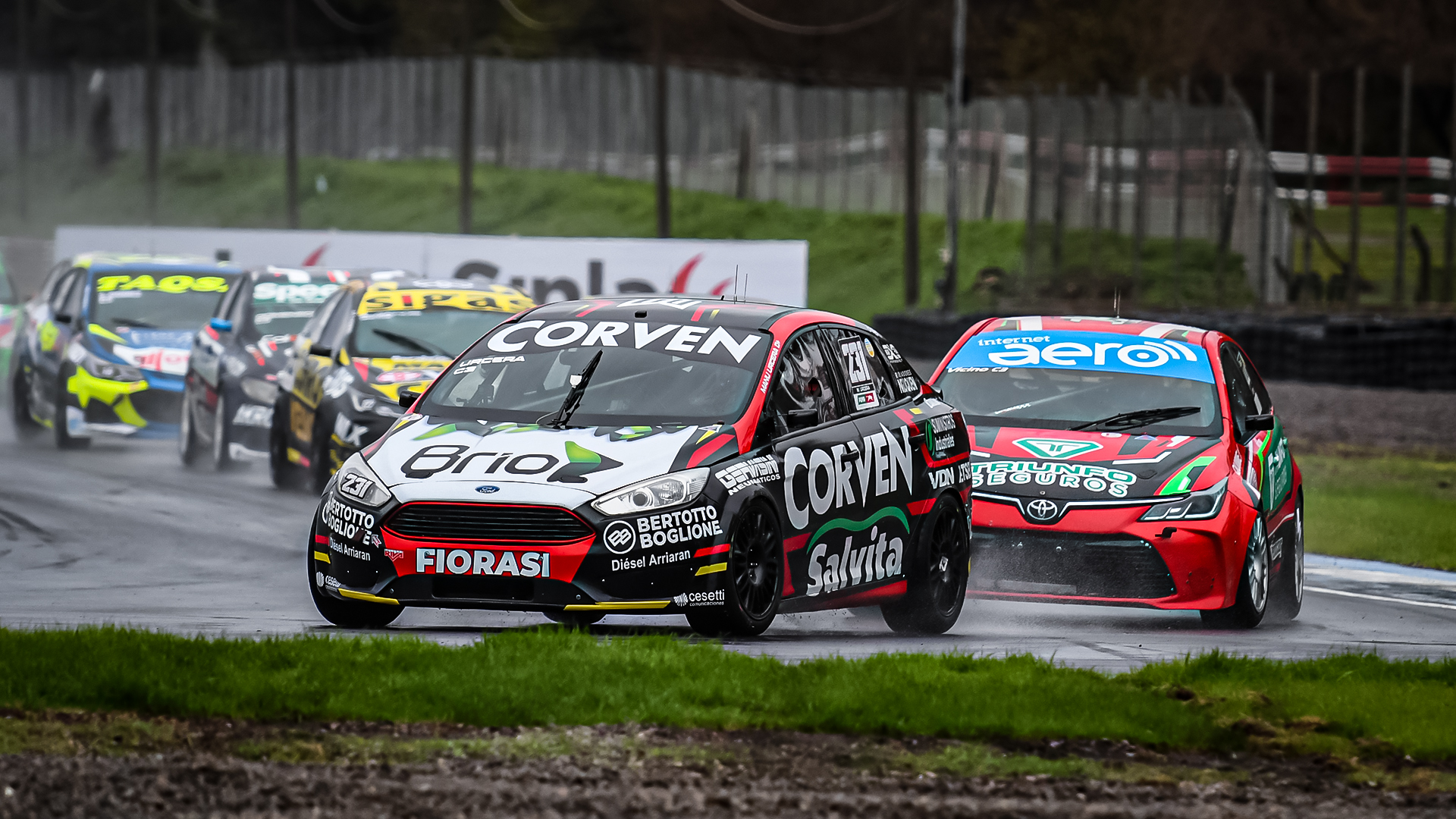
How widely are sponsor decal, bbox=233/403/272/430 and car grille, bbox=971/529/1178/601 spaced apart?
26.3 feet

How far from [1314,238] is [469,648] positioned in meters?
30.7

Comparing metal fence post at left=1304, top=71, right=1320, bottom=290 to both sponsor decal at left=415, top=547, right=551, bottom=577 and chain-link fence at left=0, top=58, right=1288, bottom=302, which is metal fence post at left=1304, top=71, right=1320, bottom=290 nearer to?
chain-link fence at left=0, top=58, right=1288, bottom=302

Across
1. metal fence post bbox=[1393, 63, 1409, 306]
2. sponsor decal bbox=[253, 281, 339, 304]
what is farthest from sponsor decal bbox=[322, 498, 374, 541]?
metal fence post bbox=[1393, 63, 1409, 306]

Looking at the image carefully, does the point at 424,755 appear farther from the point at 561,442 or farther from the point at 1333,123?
the point at 1333,123

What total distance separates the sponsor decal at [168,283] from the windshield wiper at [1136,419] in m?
11.0

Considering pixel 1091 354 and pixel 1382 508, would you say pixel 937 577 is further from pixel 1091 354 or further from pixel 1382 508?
pixel 1382 508

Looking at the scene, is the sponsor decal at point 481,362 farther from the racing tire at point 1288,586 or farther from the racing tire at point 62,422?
the racing tire at point 62,422

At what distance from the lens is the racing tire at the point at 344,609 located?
926 cm

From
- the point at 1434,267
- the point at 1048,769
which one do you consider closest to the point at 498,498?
the point at 1048,769

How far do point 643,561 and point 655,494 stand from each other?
0.27m

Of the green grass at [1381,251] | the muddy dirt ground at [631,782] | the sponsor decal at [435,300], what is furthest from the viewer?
the green grass at [1381,251]

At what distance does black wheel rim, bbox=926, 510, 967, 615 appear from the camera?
10.4 metres

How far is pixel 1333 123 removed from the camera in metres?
61.6

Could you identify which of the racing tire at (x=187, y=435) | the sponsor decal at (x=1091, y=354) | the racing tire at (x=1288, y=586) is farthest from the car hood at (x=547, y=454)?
the racing tire at (x=187, y=435)
